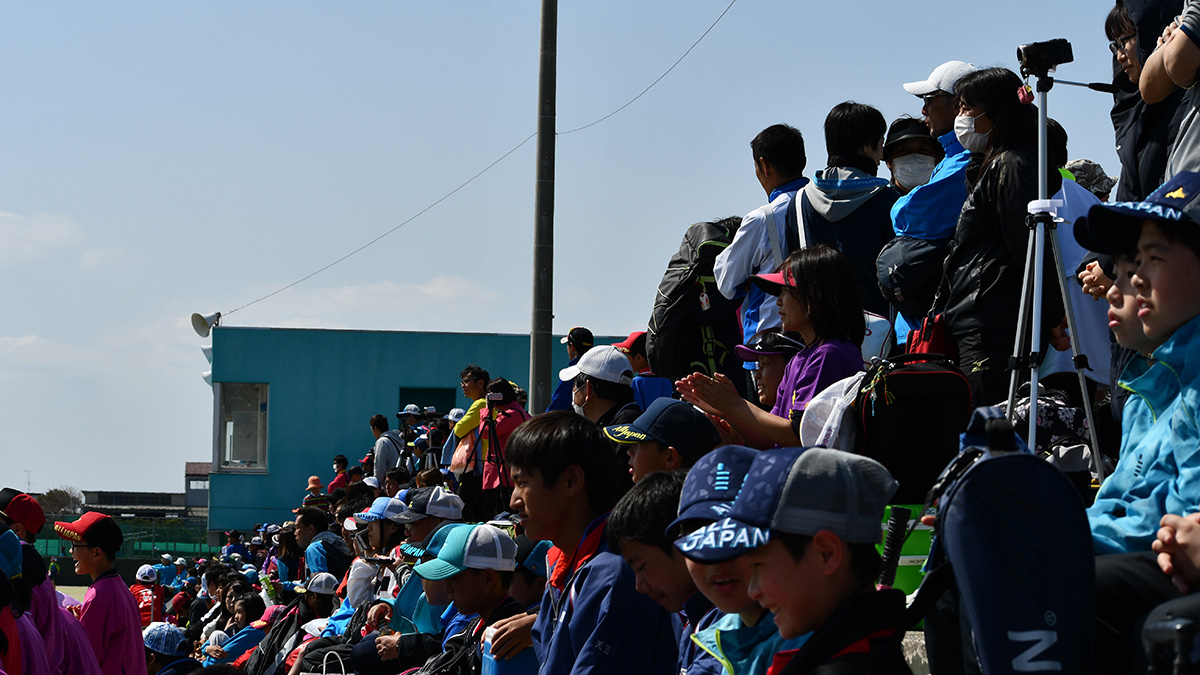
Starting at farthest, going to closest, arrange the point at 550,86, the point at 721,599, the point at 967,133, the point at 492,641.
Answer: the point at 550,86, the point at 967,133, the point at 492,641, the point at 721,599

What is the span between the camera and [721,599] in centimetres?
267

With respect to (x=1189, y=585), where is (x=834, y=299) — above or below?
above

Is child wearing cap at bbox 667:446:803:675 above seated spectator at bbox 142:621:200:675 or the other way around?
above

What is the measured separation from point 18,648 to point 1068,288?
17.1 ft

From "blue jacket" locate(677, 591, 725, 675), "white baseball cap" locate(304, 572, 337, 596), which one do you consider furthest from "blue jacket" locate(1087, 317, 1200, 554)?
"white baseball cap" locate(304, 572, 337, 596)

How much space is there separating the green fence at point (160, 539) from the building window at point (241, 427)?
16.2 ft

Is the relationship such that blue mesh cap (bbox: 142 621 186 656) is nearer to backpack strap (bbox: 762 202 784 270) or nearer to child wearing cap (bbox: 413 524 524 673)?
child wearing cap (bbox: 413 524 524 673)

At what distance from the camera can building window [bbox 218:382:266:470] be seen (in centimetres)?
2873

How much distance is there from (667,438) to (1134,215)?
2210mm

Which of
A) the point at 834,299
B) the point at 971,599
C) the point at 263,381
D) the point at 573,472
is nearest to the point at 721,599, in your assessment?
the point at 971,599

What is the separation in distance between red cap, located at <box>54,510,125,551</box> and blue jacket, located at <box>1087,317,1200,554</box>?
24.5 feet

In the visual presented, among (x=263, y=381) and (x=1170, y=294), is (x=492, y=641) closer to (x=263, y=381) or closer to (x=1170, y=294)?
(x=1170, y=294)

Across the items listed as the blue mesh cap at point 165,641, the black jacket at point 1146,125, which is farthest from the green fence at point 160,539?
the black jacket at point 1146,125

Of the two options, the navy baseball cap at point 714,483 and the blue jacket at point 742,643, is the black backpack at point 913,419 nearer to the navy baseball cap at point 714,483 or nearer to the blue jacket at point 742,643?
the navy baseball cap at point 714,483
